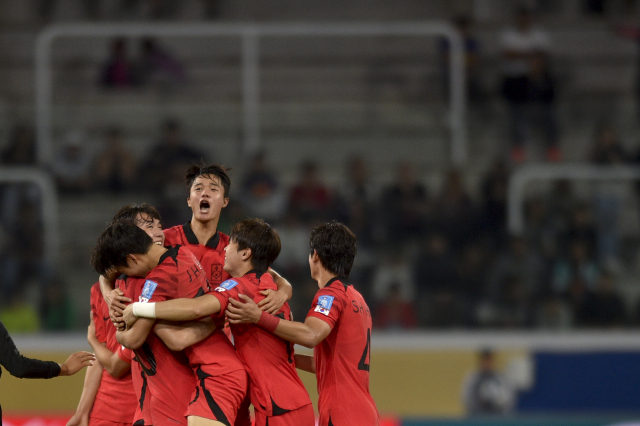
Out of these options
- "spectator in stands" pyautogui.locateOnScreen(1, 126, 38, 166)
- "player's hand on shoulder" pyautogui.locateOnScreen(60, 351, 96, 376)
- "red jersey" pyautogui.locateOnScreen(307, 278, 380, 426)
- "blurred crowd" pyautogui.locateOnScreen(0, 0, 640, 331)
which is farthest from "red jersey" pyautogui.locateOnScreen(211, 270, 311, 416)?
"spectator in stands" pyautogui.locateOnScreen(1, 126, 38, 166)

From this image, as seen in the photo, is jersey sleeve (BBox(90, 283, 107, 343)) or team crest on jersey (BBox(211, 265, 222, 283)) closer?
jersey sleeve (BBox(90, 283, 107, 343))

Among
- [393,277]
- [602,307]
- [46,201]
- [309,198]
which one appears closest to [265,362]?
[393,277]

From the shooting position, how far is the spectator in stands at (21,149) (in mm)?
9215

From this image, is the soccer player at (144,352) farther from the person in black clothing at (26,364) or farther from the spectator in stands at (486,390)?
the spectator in stands at (486,390)

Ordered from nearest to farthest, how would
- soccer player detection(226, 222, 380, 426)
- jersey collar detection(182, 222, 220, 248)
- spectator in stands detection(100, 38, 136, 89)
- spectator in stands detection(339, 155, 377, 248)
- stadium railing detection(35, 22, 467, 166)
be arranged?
soccer player detection(226, 222, 380, 426) < jersey collar detection(182, 222, 220, 248) < spectator in stands detection(339, 155, 377, 248) < stadium railing detection(35, 22, 467, 166) < spectator in stands detection(100, 38, 136, 89)

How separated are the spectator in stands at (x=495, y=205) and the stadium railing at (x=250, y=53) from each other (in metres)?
0.52

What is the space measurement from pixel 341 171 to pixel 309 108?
44.2 inches

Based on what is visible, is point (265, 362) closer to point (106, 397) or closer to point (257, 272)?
point (257, 272)

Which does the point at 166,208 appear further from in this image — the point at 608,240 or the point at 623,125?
the point at 623,125

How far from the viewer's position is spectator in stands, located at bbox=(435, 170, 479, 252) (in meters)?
9.29

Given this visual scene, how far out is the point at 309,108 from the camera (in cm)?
1052

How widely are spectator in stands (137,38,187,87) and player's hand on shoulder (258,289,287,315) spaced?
6.83 m

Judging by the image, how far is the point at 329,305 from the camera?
4.10m

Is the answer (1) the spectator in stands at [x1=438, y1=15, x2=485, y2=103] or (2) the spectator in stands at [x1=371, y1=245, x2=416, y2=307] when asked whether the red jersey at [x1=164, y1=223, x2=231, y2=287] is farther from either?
(1) the spectator in stands at [x1=438, y1=15, x2=485, y2=103]
